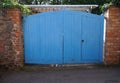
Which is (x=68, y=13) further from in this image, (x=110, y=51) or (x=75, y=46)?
(x=110, y=51)

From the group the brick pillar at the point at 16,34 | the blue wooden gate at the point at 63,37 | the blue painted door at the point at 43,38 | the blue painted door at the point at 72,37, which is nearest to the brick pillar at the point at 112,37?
the blue wooden gate at the point at 63,37

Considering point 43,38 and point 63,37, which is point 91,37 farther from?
point 43,38

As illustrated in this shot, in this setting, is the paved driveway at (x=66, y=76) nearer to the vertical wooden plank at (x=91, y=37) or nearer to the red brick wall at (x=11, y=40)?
the red brick wall at (x=11, y=40)

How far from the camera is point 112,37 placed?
27.9 feet

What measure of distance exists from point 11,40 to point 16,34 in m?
0.28

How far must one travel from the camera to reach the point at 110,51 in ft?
27.9

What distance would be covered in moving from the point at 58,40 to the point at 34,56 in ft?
3.55

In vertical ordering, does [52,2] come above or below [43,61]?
above

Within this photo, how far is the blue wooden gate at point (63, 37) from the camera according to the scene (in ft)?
28.6

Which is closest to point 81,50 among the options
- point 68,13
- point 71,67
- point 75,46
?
point 75,46

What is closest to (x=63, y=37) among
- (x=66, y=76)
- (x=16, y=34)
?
(x=16, y=34)

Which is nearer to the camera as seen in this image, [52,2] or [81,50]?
[81,50]

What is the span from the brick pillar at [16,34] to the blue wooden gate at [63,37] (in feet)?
1.55

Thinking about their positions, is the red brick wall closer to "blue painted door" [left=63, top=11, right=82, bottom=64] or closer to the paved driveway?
the paved driveway
